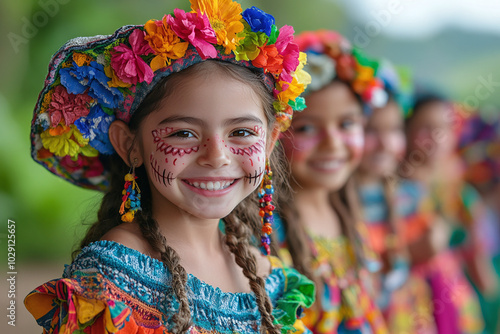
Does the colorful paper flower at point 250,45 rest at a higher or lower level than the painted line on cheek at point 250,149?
higher

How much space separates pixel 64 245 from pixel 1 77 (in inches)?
65.3

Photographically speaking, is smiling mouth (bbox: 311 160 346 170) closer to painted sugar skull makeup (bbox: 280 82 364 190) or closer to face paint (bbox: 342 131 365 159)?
painted sugar skull makeup (bbox: 280 82 364 190)

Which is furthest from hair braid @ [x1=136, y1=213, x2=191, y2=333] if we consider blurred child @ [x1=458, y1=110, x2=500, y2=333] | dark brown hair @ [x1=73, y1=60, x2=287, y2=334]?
blurred child @ [x1=458, y1=110, x2=500, y2=333]

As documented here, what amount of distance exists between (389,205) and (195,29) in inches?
80.4

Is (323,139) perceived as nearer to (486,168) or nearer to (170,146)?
(170,146)

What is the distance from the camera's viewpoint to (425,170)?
3.55m

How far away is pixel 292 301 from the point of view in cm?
179

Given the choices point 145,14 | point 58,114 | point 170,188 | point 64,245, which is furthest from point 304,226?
point 145,14

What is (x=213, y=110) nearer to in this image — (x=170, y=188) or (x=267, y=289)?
(x=170, y=188)

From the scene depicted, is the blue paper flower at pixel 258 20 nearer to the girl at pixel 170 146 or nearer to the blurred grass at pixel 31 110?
the girl at pixel 170 146

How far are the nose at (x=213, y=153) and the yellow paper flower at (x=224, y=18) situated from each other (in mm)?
243

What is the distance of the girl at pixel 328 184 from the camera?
2.40m

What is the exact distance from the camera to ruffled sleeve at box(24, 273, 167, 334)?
1.38 metres

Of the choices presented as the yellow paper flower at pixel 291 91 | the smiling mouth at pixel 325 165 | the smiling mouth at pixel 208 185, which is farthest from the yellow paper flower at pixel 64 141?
the smiling mouth at pixel 325 165
